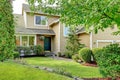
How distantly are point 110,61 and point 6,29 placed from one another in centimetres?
517

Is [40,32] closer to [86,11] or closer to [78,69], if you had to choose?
[78,69]

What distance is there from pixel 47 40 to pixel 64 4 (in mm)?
22070

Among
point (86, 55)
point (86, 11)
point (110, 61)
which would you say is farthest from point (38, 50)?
point (86, 11)

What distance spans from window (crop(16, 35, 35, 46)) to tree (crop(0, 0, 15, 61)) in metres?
19.5

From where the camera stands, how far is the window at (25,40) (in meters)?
28.3

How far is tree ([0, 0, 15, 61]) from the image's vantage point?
864 cm

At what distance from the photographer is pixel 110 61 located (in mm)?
10016

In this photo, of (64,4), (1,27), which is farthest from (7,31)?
(64,4)

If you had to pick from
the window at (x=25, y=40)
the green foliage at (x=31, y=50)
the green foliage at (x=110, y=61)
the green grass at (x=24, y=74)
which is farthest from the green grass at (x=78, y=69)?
the window at (x=25, y=40)

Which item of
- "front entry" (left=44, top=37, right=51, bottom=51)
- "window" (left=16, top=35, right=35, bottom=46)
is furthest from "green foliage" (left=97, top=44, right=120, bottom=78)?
"front entry" (left=44, top=37, right=51, bottom=51)

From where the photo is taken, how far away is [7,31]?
8.81 meters

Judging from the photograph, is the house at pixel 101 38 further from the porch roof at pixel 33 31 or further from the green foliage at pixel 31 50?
the porch roof at pixel 33 31

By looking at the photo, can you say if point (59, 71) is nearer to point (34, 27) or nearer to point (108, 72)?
point (108, 72)

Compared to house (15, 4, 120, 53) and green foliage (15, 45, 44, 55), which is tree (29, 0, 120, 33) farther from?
green foliage (15, 45, 44, 55)
